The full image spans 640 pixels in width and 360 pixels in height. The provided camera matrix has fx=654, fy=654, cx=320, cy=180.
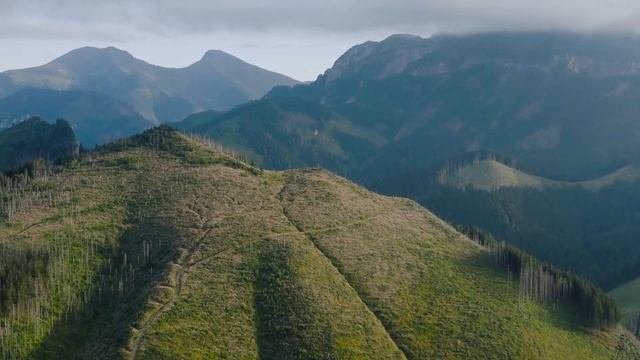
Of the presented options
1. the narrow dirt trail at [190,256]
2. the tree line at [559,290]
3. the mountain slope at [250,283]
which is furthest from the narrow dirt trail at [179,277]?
the tree line at [559,290]

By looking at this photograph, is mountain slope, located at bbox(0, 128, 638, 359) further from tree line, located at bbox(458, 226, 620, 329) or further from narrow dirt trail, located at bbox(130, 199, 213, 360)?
tree line, located at bbox(458, 226, 620, 329)

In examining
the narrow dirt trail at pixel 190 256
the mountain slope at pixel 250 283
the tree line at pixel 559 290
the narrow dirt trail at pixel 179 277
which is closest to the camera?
the narrow dirt trail at pixel 179 277

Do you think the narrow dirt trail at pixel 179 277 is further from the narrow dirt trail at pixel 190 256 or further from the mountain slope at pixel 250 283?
the mountain slope at pixel 250 283

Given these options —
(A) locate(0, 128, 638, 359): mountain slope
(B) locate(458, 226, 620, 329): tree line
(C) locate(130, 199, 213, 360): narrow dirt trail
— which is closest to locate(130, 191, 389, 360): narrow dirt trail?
(C) locate(130, 199, 213, 360): narrow dirt trail

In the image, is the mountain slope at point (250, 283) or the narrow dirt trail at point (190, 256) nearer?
the narrow dirt trail at point (190, 256)

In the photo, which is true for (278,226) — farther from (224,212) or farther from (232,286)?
(232,286)

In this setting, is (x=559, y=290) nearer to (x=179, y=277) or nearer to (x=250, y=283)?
(x=250, y=283)

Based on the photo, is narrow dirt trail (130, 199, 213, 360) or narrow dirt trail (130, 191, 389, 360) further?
narrow dirt trail (130, 191, 389, 360)

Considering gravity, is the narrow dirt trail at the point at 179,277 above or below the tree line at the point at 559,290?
above

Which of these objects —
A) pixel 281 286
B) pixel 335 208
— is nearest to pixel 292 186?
pixel 335 208
